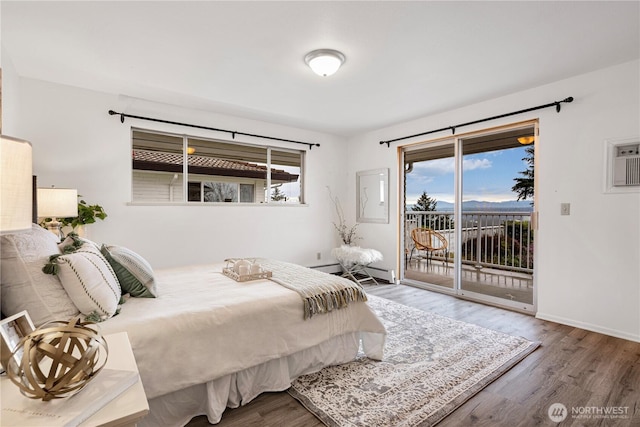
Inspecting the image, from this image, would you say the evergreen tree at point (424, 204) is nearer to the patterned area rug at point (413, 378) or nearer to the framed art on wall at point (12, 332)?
the patterned area rug at point (413, 378)

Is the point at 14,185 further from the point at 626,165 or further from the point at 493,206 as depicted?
the point at 493,206

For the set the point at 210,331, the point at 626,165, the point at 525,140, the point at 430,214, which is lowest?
the point at 210,331

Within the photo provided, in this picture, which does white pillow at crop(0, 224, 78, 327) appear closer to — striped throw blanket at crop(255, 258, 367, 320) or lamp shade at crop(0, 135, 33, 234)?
lamp shade at crop(0, 135, 33, 234)

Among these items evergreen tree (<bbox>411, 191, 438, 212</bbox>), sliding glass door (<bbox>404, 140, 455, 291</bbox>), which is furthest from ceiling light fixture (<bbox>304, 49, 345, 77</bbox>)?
evergreen tree (<bbox>411, 191, 438, 212</bbox>)

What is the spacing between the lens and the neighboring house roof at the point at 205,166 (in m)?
4.01

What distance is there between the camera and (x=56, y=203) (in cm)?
266

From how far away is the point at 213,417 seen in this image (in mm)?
1740

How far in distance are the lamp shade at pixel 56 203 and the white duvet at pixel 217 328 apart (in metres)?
1.14

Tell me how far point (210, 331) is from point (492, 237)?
4.42m

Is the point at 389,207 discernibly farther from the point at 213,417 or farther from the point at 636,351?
the point at 213,417

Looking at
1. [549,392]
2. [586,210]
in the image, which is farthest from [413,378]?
[586,210]

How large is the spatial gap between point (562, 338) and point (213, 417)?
3.00 meters

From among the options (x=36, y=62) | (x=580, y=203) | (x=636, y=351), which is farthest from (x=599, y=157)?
→ (x=36, y=62)

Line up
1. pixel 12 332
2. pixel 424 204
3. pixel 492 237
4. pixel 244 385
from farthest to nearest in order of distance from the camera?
pixel 424 204, pixel 492 237, pixel 244 385, pixel 12 332
